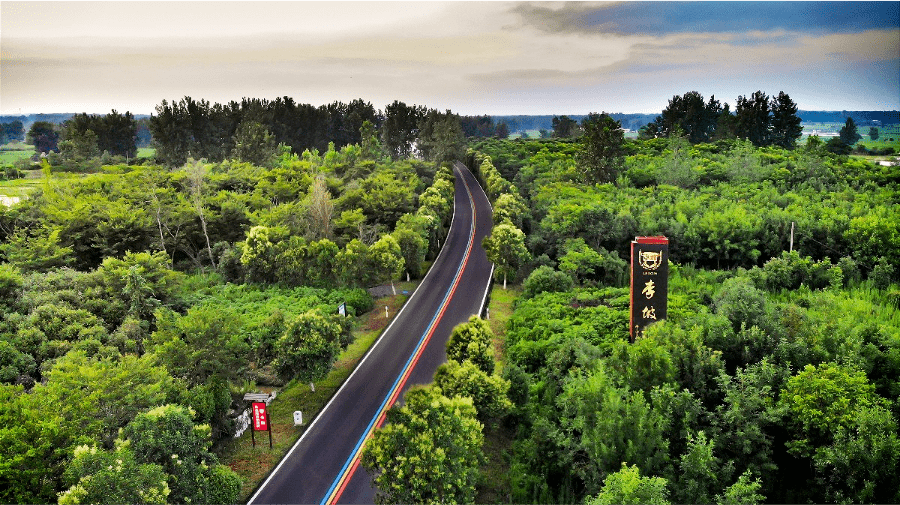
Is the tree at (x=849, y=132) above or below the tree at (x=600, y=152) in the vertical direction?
above

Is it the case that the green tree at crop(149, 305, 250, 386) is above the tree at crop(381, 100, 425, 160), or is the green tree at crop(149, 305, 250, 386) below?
below

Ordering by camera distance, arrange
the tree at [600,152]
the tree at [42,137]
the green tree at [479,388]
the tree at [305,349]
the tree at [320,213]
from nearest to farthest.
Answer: the green tree at [479,388] → the tree at [305,349] → the tree at [320,213] → the tree at [600,152] → the tree at [42,137]

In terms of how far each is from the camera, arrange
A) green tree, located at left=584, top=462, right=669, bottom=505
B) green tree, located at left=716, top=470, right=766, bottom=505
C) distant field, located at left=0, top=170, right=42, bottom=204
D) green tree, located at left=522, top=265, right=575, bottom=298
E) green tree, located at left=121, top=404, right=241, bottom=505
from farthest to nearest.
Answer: distant field, located at left=0, top=170, right=42, bottom=204, green tree, located at left=522, top=265, right=575, bottom=298, green tree, located at left=121, top=404, right=241, bottom=505, green tree, located at left=716, top=470, right=766, bottom=505, green tree, located at left=584, top=462, right=669, bottom=505

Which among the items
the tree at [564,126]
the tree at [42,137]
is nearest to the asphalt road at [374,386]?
the tree at [564,126]

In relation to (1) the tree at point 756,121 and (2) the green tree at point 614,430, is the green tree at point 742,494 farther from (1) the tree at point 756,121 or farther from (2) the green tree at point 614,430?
(1) the tree at point 756,121

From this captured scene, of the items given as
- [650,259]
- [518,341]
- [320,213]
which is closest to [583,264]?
[518,341]

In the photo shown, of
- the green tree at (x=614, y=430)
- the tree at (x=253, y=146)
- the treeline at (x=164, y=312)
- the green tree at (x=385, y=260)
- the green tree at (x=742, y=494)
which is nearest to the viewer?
the green tree at (x=742, y=494)

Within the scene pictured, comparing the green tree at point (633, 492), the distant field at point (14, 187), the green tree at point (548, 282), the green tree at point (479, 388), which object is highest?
the distant field at point (14, 187)

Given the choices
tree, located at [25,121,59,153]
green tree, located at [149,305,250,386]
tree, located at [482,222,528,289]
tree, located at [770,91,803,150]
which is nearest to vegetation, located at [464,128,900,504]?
tree, located at [482,222,528,289]

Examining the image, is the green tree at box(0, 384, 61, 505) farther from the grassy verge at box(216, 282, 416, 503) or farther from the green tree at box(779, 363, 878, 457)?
the green tree at box(779, 363, 878, 457)
